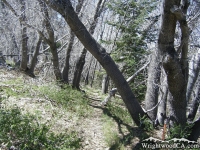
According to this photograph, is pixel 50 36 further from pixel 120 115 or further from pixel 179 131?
pixel 179 131

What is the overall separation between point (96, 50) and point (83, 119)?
1.68 meters

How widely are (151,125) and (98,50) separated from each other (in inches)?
78.7

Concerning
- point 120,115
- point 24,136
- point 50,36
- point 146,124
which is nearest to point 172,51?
point 146,124

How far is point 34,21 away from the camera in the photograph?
18.6 ft

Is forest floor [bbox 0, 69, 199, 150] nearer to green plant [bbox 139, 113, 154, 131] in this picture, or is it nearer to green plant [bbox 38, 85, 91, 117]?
green plant [bbox 38, 85, 91, 117]

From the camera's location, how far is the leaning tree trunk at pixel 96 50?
10.9 feet

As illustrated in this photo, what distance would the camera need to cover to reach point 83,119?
432 centimetres

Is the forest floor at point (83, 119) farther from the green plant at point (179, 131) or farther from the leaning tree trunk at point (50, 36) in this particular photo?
the leaning tree trunk at point (50, 36)

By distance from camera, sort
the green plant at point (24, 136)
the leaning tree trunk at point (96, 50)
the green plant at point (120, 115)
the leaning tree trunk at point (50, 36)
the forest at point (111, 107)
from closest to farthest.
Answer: the green plant at point (24, 136), the forest at point (111, 107), the leaning tree trunk at point (96, 50), the green plant at point (120, 115), the leaning tree trunk at point (50, 36)

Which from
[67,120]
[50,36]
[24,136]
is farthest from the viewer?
[50,36]

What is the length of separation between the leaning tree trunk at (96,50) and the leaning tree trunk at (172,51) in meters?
0.93

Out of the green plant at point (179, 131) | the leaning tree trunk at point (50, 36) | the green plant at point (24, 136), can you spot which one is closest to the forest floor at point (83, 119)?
the green plant at point (24, 136)

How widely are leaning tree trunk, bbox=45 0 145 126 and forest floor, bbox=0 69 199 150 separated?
0.48m

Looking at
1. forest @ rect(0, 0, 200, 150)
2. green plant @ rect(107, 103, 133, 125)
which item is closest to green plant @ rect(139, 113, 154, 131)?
forest @ rect(0, 0, 200, 150)
